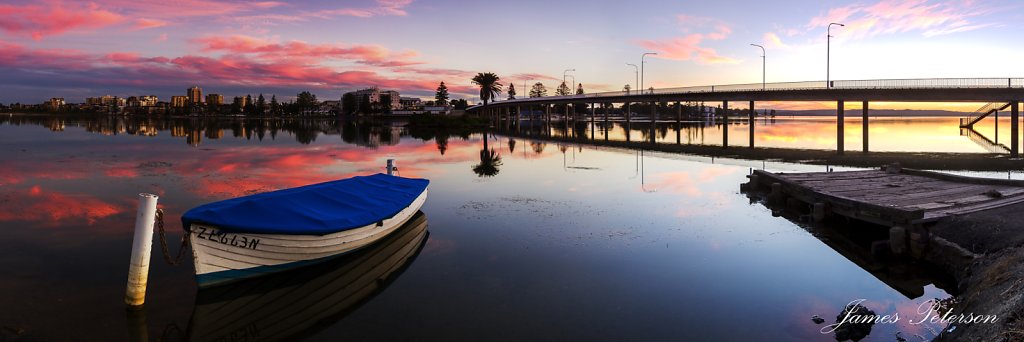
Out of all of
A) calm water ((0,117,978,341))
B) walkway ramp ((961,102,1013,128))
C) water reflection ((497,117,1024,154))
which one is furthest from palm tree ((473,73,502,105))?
calm water ((0,117,978,341))

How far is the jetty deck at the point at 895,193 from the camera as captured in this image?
1593 centimetres

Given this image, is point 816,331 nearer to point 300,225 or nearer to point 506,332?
point 506,332

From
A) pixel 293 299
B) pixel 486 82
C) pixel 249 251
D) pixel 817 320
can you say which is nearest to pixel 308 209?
pixel 249 251

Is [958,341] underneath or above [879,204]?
underneath

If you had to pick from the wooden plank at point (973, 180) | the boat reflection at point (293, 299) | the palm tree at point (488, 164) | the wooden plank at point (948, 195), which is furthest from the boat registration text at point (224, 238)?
the wooden plank at point (973, 180)

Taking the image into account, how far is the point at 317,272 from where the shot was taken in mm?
14070

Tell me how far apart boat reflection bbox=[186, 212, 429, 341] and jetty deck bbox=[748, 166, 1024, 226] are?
502 inches

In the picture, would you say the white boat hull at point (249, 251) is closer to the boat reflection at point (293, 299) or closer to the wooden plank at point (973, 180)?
the boat reflection at point (293, 299)

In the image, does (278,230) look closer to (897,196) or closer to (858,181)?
(897,196)

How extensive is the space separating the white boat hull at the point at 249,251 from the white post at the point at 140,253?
0.84 m

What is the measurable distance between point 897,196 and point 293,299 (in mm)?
18078

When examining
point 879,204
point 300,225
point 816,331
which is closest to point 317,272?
point 300,225

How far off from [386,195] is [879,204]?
47.0 feet

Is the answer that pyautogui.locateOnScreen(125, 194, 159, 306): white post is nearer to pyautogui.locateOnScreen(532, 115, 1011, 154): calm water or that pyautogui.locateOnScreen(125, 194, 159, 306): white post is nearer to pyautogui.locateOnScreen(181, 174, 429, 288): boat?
pyautogui.locateOnScreen(181, 174, 429, 288): boat
